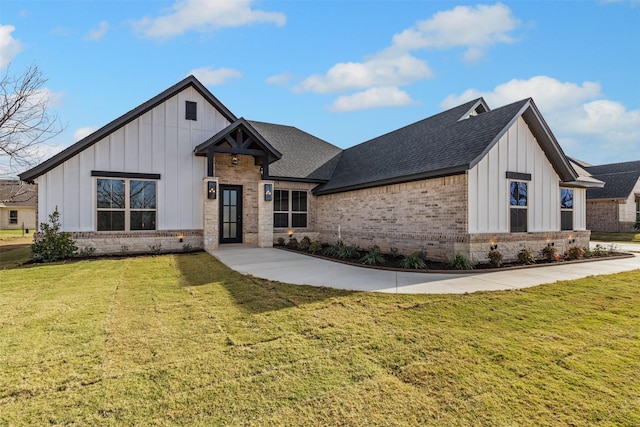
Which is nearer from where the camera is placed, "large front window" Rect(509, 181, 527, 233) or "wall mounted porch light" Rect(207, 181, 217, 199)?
"large front window" Rect(509, 181, 527, 233)

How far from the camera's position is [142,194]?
12492mm

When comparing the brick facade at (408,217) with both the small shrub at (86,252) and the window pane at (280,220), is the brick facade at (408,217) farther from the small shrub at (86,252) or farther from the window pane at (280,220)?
the small shrub at (86,252)

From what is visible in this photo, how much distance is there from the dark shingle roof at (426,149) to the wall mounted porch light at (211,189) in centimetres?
565

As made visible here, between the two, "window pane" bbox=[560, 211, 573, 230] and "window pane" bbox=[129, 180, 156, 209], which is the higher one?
"window pane" bbox=[129, 180, 156, 209]

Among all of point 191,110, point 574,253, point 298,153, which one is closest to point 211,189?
point 191,110

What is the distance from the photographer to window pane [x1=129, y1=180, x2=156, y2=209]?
12.4 metres

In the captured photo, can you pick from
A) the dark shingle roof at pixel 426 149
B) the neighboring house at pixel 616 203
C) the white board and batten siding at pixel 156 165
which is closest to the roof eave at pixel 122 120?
the white board and batten siding at pixel 156 165

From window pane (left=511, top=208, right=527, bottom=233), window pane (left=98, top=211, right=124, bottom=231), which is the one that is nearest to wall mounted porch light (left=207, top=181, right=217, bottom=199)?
window pane (left=98, top=211, right=124, bottom=231)

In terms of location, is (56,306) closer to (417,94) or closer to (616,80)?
(417,94)

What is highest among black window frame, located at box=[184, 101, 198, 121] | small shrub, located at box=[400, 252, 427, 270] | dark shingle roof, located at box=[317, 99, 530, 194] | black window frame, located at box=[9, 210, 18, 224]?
black window frame, located at box=[184, 101, 198, 121]

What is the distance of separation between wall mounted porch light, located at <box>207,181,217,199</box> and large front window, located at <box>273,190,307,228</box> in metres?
3.59

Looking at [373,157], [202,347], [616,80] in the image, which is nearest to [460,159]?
[373,157]

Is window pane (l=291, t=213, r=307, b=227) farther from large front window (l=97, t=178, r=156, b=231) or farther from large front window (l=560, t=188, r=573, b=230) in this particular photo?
large front window (l=560, t=188, r=573, b=230)

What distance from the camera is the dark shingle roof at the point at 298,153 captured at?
16578 millimetres
